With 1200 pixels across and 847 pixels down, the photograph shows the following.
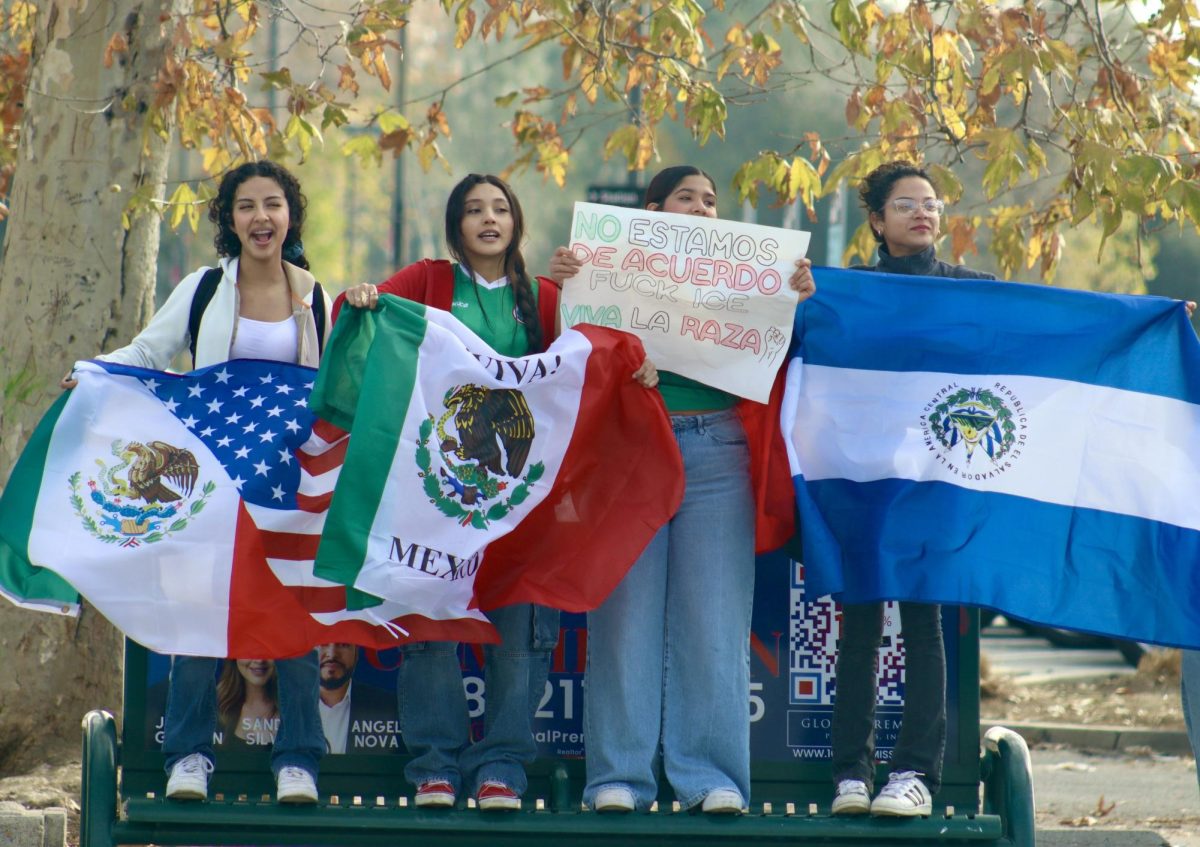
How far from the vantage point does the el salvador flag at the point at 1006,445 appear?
207 inches

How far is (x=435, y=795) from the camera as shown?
5.03m

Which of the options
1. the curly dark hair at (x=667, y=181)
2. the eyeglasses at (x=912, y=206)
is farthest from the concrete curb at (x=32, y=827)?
the eyeglasses at (x=912, y=206)

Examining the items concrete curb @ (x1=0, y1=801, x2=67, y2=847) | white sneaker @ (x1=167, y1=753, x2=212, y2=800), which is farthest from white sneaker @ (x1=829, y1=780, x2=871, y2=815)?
concrete curb @ (x1=0, y1=801, x2=67, y2=847)

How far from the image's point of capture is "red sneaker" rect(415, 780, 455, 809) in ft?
16.5

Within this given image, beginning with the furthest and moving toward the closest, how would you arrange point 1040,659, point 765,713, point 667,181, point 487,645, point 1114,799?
point 1040,659, point 1114,799, point 667,181, point 765,713, point 487,645

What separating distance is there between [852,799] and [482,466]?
5.26 ft

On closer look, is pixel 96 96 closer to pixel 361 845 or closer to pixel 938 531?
pixel 361 845

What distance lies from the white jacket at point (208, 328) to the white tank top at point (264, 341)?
22 millimetres

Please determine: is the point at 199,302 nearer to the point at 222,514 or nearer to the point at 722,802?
the point at 222,514

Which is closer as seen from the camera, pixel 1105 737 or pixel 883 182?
pixel 883 182

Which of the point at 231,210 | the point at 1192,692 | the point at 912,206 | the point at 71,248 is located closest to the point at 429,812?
the point at 231,210

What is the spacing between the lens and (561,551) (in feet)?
17.2

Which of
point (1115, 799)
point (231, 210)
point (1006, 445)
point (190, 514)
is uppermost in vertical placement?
point (231, 210)

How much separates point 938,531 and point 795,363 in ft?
2.44
